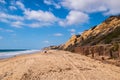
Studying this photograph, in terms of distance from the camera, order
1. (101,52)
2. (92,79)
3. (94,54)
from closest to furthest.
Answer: (92,79) < (101,52) < (94,54)

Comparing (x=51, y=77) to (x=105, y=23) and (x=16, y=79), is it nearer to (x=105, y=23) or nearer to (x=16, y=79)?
(x=16, y=79)

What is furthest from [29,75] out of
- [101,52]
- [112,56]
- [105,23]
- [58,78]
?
[105,23]

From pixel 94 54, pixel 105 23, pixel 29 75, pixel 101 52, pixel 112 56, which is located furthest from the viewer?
pixel 105 23

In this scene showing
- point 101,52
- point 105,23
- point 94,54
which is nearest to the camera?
point 101,52

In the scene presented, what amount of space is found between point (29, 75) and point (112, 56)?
12466mm

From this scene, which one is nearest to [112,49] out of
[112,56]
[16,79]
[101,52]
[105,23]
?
Answer: [112,56]

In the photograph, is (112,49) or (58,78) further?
(112,49)

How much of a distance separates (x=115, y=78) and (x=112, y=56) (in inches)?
449

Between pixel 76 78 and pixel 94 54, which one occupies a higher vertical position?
pixel 94 54

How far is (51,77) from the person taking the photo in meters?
12.3

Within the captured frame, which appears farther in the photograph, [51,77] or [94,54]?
[94,54]

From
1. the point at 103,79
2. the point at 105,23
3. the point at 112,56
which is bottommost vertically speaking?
the point at 103,79

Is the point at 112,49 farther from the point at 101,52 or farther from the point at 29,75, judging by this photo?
the point at 29,75

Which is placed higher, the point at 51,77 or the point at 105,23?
the point at 105,23
